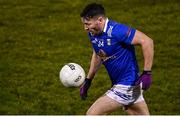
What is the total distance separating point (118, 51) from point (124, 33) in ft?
1.21

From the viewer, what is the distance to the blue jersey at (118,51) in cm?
780

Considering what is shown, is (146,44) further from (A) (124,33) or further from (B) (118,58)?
(B) (118,58)

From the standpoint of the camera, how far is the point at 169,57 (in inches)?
599

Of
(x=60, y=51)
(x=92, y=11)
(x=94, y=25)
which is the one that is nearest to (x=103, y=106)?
(x=94, y=25)

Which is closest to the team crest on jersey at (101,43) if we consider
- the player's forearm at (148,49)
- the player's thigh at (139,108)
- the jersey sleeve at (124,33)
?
the jersey sleeve at (124,33)

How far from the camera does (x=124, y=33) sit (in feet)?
25.4

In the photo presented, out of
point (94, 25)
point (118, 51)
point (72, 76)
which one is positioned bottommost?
point (72, 76)

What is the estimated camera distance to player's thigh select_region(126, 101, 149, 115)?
8.27 metres

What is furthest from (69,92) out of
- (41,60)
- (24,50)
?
(24,50)

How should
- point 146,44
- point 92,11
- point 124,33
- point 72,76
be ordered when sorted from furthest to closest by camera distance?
point 72,76, point 92,11, point 124,33, point 146,44

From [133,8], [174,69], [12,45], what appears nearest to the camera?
[174,69]

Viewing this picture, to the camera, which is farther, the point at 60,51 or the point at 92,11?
the point at 60,51

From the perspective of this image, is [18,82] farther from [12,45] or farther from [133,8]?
[133,8]

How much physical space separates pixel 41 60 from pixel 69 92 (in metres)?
2.74
